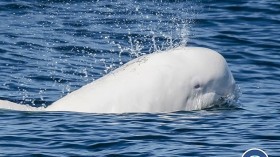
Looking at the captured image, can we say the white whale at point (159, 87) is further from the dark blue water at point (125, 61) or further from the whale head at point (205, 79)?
the dark blue water at point (125, 61)

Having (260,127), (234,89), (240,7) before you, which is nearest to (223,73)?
(234,89)

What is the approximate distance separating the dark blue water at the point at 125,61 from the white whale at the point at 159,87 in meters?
0.32

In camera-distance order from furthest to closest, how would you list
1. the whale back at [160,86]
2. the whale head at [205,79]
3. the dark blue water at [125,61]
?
the whale head at [205,79]
the whale back at [160,86]
the dark blue water at [125,61]

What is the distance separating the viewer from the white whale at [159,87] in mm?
18359

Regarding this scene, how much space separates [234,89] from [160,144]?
11.7 ft

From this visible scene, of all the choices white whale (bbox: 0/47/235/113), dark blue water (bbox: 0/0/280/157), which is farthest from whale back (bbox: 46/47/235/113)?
dark blue water (bbox: 0/0/280/157)

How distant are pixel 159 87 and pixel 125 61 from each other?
21.4ft

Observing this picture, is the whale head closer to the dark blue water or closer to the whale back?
the whale back

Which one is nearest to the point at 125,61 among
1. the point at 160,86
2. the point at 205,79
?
the point at 205,79

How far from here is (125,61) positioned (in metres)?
24.9

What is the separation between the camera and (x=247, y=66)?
79.6ft

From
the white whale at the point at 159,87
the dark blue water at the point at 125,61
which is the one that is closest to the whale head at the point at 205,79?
the white whale at the point at 159,87

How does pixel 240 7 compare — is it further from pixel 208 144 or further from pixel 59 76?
pixel 208 144

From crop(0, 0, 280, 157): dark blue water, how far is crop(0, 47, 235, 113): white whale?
0.32 metres
